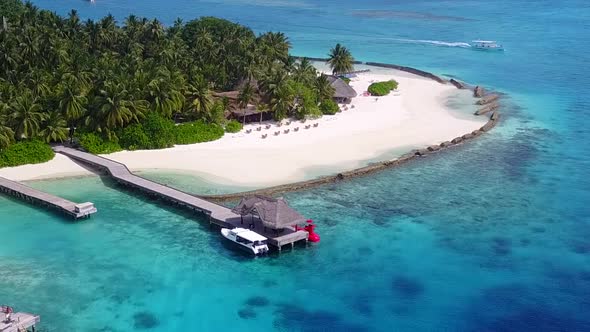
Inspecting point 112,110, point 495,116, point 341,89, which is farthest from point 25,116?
→ point 495,116

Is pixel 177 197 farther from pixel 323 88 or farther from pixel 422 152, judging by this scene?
pixel 323 88

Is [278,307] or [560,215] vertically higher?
[560,215]

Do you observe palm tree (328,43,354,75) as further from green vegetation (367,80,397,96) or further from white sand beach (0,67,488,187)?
white sand beach (0,67,488,187)

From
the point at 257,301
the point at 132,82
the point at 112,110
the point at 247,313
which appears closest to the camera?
the point at 247,313

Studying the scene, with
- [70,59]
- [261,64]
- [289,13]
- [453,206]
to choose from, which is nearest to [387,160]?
[453,206]

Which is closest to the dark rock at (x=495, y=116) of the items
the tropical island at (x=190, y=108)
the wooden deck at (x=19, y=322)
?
the tropical island at (x=190, y=108)

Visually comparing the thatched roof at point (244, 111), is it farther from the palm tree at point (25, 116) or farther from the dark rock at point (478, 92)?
the dark rock at point (478, 92)

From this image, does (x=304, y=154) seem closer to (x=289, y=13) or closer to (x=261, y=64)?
(x=261, y=64)
